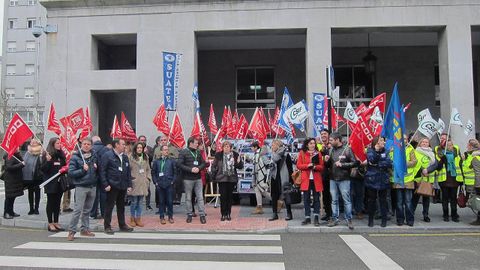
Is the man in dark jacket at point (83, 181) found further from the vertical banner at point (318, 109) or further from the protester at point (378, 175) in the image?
the vertical banner at point (318, 109)

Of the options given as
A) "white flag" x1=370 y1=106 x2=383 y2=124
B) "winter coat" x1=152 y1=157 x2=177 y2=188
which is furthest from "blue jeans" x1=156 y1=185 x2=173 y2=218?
"white flag" x1=370 y1=106 x2=383 y2=124

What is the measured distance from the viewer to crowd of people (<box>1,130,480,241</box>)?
8.90 m

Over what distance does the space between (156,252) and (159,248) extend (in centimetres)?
34

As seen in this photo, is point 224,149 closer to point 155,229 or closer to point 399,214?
point 155,229

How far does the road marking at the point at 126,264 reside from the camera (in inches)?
250

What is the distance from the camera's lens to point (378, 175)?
9445 millimetres

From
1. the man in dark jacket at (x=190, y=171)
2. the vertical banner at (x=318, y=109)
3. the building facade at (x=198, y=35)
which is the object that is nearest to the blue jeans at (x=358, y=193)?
the man in dark jacket at (x=190, y=171)

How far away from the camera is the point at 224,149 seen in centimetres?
1073

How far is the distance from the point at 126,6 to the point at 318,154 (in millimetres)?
9352

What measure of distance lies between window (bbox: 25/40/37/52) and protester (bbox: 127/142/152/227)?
163 ft

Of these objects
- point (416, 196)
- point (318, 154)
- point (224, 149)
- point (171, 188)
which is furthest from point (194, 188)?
point (416, 196)

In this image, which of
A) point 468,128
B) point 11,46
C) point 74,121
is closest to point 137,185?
point 74,121

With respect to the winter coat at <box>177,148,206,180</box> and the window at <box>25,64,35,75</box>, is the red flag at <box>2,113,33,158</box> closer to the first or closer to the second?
the winter coat at <box>177,148,206,180</box>

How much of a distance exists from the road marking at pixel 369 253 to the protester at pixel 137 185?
4359mm
